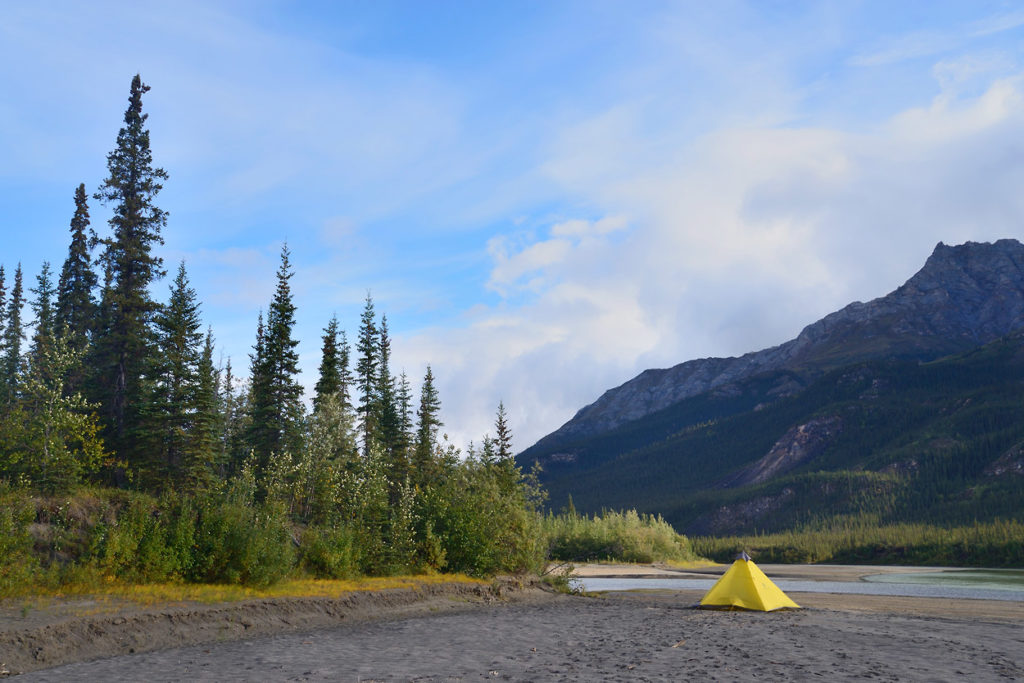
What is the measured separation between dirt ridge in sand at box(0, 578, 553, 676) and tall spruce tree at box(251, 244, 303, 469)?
27.4 meters

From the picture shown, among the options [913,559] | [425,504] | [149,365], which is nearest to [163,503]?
[425,504]

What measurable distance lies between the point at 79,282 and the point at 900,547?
11433cm

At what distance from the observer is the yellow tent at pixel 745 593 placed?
107 ft

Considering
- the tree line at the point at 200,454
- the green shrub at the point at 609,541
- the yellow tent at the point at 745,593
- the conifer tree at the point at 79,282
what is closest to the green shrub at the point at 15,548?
the tree line at the point at 200,454

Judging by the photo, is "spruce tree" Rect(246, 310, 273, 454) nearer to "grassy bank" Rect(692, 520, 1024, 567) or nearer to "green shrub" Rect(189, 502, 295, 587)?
"green shrub" Rect(189, 502, 295, 587)

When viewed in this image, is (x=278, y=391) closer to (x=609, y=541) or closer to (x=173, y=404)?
(x=173, y=404)

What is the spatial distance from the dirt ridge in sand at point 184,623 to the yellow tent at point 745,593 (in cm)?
1168

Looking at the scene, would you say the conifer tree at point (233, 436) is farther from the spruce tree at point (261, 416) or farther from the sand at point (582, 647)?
the sand at point (582, 647)

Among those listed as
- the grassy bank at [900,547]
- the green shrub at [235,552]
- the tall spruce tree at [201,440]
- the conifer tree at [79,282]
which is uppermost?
the conifer tree at [79,282]

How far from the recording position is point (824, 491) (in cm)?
19412

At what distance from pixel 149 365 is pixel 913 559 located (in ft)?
344

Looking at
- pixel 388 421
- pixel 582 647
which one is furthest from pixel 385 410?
pixel 582 647

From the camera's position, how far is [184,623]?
2292 cm

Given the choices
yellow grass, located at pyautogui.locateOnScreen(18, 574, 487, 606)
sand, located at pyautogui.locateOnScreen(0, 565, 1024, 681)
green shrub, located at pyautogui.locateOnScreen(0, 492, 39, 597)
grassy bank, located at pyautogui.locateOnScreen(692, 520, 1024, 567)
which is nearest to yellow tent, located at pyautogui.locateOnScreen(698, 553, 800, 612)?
sand, located at pyautogui.locateOnScreen(0, 565, 1024, 681)
